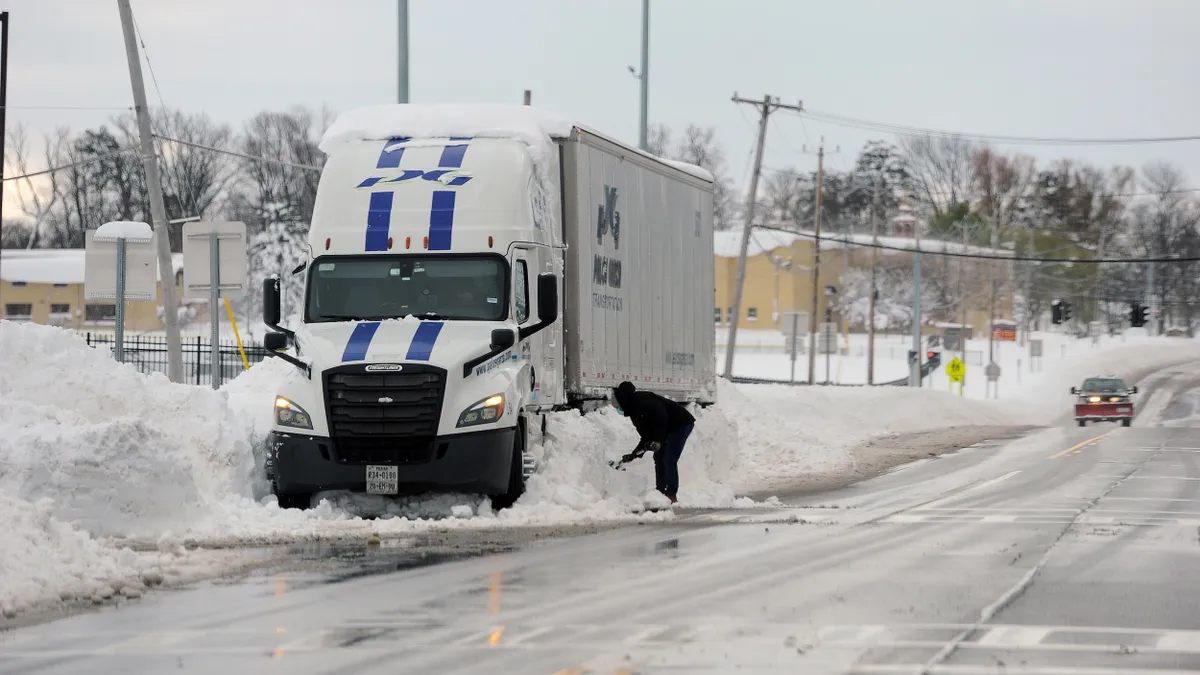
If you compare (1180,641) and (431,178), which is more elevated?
(431,178)

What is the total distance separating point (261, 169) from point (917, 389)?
153ft

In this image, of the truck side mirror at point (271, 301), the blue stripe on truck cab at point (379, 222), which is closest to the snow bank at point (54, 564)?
the truck side mirror at point (271, 301)

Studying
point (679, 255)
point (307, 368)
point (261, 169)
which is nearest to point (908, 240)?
point (261, 169)

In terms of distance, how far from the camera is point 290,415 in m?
16.1

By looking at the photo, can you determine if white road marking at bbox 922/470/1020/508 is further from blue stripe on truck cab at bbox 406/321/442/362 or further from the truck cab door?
blue stripe on truck cab at bbox 406/321/442/362

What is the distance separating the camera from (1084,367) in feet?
308

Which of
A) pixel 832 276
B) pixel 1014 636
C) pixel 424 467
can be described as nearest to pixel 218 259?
pixel 424 467

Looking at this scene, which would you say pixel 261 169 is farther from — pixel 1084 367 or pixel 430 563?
pixel 430 563

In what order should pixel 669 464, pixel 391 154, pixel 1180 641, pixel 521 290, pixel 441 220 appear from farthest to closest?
pixel 669 464 → pixel 391 154 → pixel 521 290 → pixel 441 220 → pixel 1180 641

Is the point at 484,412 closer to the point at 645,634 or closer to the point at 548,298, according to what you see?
the point at 548,298

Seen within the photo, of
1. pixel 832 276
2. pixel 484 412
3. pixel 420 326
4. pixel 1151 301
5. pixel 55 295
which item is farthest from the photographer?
pixel 832 276

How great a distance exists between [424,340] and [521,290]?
60.1 inches

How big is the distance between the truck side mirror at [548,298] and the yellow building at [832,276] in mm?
100168

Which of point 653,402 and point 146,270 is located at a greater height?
point 146,270
